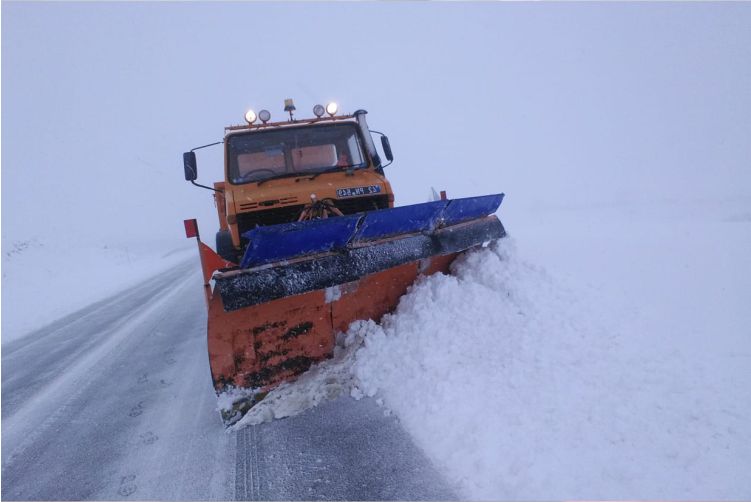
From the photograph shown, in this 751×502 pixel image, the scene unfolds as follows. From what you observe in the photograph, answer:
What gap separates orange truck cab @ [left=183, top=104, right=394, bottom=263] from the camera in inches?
Answer: 139

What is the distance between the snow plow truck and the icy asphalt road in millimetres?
396

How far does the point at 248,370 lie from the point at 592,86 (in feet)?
172

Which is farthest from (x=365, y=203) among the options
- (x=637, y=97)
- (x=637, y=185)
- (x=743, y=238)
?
(x=637, y=97)

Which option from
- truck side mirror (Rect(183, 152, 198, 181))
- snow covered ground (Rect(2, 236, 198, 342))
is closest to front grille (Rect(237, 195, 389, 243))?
truck side mirror (Rect(183, 152, 198, 181))

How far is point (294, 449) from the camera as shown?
7.64 ft

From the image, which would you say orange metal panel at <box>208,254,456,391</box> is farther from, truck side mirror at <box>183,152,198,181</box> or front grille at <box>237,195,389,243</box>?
truck side mirror at <box>183,152,198,181</box>

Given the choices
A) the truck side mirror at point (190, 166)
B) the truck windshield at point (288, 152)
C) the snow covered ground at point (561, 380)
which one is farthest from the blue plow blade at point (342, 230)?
the truck side mirror at point (190, 166)

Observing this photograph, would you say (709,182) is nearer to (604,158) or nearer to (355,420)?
(604,158)

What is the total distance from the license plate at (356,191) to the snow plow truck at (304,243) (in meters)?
0.01

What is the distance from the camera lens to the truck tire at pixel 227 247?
12.3ft

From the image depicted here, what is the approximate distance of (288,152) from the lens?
4160mm

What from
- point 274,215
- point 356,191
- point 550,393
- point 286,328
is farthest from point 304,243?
point 550,393

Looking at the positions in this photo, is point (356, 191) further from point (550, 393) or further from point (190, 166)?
point (550, 393)

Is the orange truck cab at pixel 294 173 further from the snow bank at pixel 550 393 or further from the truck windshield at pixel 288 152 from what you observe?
the snow bank at pixel 550 393
